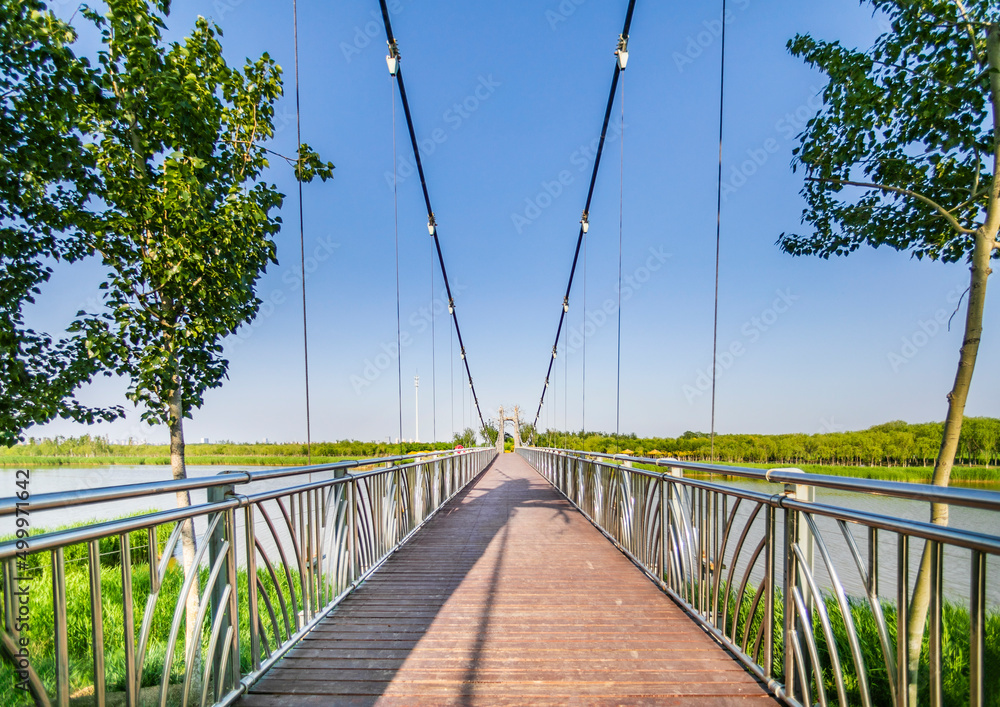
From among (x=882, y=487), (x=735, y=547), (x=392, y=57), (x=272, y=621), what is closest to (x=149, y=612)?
(x=272, y=621)

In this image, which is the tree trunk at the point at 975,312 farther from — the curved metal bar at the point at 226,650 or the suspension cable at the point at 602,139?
the suspension cable at the point at 602,139

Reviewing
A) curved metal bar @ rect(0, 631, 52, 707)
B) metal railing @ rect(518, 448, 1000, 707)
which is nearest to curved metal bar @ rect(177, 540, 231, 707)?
curved metal bar @ rect(0, 631, 52, 707)

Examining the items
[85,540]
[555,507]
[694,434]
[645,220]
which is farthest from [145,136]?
[694,434]

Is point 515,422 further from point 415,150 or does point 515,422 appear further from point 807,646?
point 807,646

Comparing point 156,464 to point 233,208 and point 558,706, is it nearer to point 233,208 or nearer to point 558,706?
point 233,208

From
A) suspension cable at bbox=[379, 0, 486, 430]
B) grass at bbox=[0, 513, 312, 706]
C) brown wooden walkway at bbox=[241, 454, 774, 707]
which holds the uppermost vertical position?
suspension cable at bbox=[379, 0, 486, 430]

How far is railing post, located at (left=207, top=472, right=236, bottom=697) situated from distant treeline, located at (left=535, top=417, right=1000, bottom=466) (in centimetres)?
2236

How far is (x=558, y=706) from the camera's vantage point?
203cm

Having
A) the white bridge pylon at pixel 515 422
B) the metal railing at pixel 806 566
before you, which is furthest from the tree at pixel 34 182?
the white bridge pylon at pixel 515 422

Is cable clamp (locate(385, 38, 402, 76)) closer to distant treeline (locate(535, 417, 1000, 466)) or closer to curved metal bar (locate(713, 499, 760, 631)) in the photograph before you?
curved metal bar (locate(713, 499, 760, 631))

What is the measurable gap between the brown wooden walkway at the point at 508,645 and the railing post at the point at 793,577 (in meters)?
0.16

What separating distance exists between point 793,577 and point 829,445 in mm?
44713

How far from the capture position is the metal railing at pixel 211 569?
1.27 meters

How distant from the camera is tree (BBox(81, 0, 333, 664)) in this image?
184 inches
